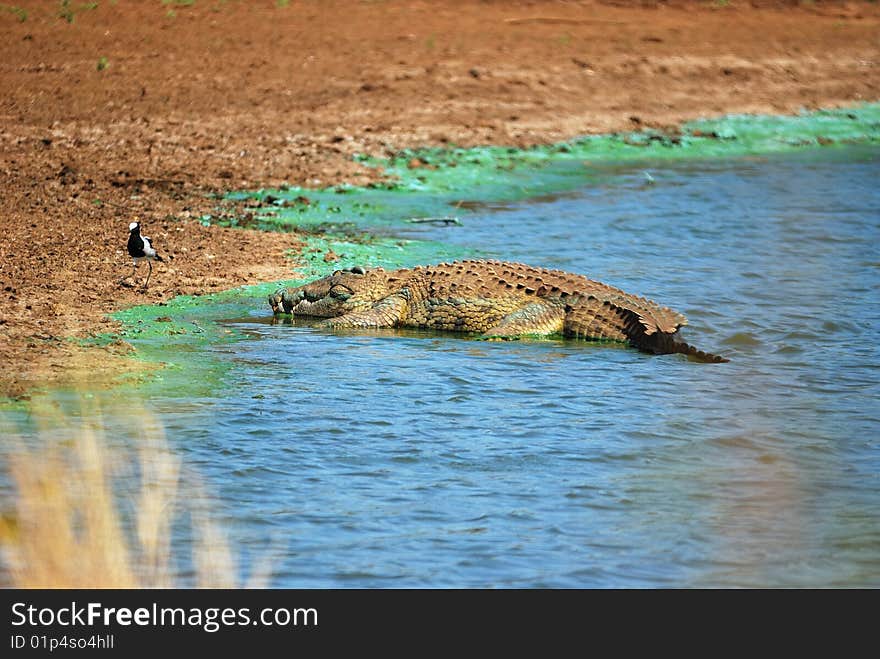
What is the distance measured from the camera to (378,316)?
9.71 metres

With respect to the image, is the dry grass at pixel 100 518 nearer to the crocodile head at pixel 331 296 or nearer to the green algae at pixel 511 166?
the crocodile head at pixel 331 296

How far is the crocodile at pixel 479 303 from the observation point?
9453 mm

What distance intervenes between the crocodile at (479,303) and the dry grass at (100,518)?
2.93 metres

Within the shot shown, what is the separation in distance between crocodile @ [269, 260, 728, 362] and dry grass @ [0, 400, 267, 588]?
2934mm

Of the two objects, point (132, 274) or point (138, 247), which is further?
point (132, 274)

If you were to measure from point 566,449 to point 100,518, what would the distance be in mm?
2523

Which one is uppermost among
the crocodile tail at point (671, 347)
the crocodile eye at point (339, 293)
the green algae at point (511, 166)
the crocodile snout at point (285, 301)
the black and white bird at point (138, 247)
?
the green algae at point (511, 166)

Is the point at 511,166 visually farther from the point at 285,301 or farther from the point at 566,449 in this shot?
the point at 566,449

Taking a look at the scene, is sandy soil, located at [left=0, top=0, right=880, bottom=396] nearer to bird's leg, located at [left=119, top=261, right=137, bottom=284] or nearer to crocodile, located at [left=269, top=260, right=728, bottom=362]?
bird's leg, located at [left=119, top=261, right=137, bottom=284]

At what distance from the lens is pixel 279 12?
20.9 metres

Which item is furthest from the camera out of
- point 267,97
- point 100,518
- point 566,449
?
point 267,97

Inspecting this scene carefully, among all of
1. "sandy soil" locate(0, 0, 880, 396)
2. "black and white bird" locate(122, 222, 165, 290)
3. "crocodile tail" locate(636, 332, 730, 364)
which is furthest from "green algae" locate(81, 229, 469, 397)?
"crocodile tail" locate(636, 332, 730, 364)

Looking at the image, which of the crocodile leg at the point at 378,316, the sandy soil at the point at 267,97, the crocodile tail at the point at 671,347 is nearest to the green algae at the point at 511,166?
the sandy soil at the point at 267,97

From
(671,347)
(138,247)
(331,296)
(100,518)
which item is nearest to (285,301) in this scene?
(331,296)
